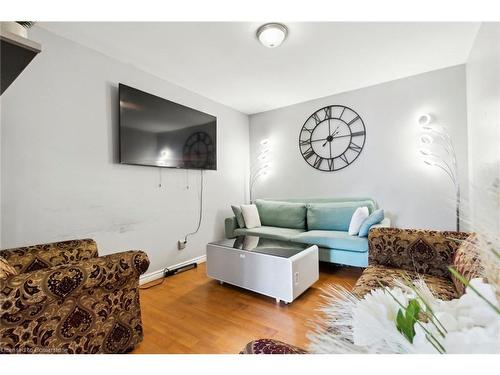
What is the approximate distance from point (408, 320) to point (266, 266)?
1.67 meters

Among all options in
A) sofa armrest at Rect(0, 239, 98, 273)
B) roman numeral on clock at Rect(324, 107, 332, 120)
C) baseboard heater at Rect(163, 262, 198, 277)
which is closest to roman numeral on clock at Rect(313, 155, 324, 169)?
roman numeral on clock at Rect(324, 107, 332, 120)

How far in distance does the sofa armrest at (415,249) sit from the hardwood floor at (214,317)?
0.65m

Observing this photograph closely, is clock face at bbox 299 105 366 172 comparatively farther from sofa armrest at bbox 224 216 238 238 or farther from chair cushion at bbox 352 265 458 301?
chair cushion at bbox 352 265 458 301

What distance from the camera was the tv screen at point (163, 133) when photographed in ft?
7.23

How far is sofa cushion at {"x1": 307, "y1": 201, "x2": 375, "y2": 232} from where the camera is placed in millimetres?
2707

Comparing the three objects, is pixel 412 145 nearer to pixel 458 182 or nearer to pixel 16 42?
pixel 458 182

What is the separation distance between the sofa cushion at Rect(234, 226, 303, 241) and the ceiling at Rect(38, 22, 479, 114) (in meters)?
1.87

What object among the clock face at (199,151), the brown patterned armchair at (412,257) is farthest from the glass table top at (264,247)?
the clock face at (199,151)

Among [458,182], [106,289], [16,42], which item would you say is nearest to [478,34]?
[458,182]

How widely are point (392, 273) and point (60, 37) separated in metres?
3.08

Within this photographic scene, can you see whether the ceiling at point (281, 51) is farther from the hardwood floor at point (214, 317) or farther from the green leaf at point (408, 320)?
the hardwood floor at point (214, 317)

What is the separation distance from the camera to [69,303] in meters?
1.06

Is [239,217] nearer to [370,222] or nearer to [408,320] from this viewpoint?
[370,222]
